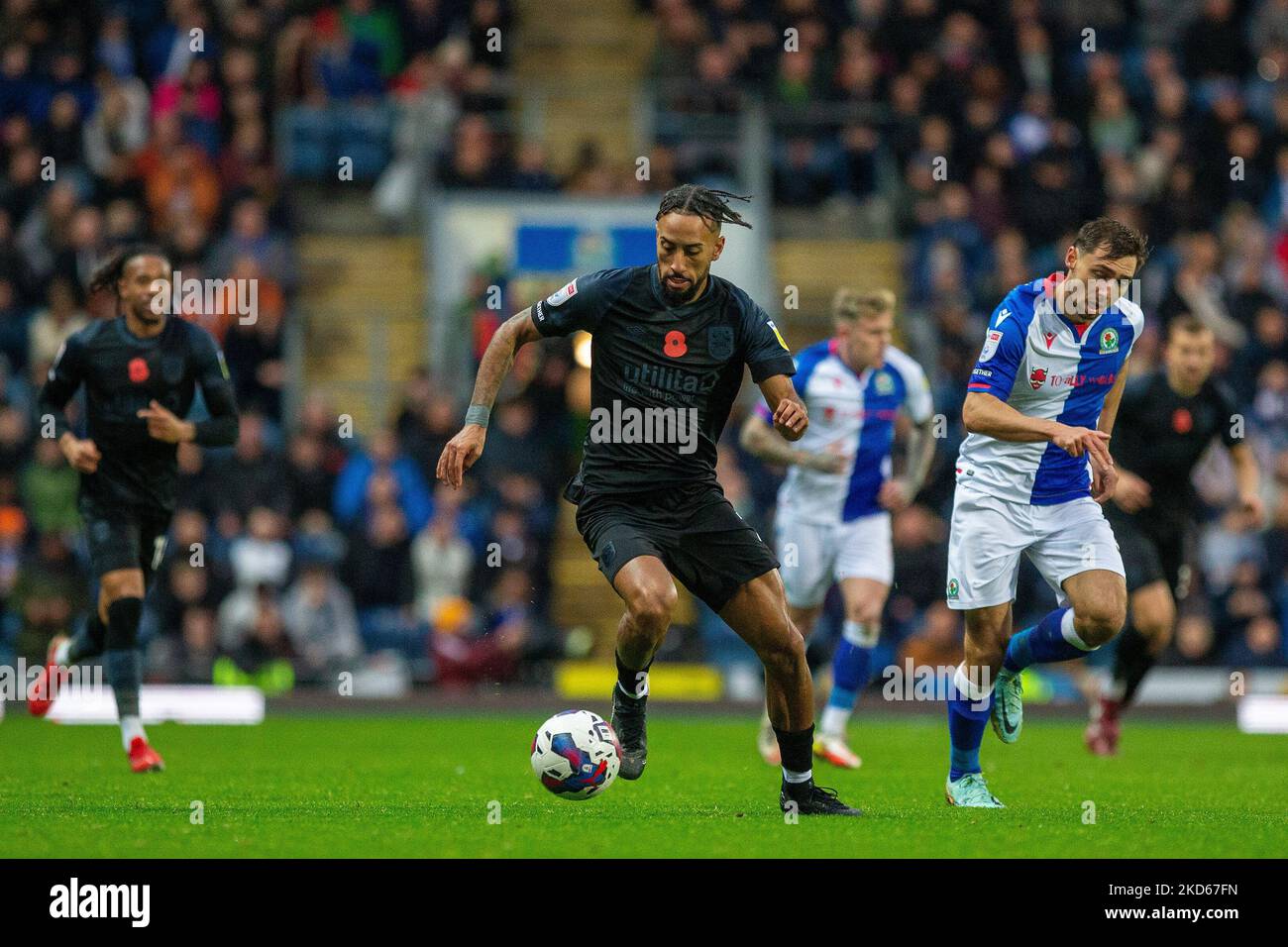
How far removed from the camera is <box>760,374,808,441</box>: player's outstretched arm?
8570 mm

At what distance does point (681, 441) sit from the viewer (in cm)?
916

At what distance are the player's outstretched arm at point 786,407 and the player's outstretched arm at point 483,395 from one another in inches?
42.4

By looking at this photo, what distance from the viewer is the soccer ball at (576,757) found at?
9109mm

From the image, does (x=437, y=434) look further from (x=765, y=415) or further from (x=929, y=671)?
(x=765, y=415)

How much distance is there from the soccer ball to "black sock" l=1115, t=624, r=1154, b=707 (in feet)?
18.4

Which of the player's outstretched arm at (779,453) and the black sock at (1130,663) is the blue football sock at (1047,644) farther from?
the black sock at (1130,663)

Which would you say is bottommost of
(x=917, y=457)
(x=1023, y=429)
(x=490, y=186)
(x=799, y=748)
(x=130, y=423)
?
(x=799, y=748)

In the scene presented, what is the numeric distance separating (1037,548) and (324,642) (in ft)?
34.0

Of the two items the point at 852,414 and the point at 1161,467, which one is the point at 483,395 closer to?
the point at 852,414

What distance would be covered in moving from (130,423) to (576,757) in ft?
13.3

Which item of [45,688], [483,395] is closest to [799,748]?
[483,395]

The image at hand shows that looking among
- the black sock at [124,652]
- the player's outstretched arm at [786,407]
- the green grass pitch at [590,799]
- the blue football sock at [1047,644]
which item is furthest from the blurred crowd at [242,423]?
the player's outstretched arm at [786,407]

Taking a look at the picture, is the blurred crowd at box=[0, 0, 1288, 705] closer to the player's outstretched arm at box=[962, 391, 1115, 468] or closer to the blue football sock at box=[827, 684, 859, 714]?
the blue football sock at box=[827, 684, 859, 714]
